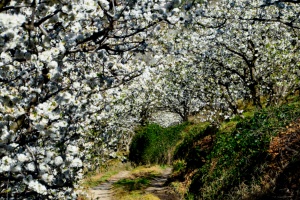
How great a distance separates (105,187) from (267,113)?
9.46 meters

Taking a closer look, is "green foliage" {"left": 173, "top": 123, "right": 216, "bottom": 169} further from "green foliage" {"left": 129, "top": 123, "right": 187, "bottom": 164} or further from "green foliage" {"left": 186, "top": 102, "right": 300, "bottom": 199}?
"green foliage" {"left": 186, "top": 102, "right": 300, "bottom": 199}

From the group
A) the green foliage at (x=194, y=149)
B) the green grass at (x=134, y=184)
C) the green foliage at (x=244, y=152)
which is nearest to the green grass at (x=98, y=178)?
the green grass at (x=134, y=184)

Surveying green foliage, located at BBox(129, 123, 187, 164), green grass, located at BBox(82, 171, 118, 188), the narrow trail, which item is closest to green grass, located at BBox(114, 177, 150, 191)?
the narrow trail

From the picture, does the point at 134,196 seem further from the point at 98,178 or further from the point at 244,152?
the point at 98,178

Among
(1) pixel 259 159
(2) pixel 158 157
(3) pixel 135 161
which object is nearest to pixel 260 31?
(1) pixel 259 159

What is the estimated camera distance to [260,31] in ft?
42.7

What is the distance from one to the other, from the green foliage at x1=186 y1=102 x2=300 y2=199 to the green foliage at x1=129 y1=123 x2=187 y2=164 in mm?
11828

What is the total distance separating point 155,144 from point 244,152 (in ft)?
50.1

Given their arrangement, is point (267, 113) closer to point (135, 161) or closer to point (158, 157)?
point (158, 157)

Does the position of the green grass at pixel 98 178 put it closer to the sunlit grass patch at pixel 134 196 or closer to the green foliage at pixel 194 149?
the sunlit grass patch at pixel 134 196

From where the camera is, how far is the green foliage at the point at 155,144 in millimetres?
23797

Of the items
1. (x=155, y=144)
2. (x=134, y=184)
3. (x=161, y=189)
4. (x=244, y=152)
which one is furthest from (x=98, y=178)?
(x=244, y=152)

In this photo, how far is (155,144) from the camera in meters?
24.9

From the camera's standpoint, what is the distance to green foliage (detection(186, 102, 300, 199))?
361 inches
